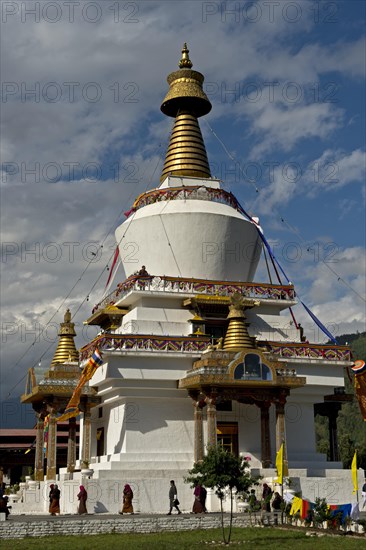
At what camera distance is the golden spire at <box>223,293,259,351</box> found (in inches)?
1036

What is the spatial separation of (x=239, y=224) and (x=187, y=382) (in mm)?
8162

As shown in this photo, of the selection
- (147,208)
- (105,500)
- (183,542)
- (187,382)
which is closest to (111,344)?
(187,382)

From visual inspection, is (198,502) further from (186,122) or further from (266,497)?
(186,122)

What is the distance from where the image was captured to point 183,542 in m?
16.9

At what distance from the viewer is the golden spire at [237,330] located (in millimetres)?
26312

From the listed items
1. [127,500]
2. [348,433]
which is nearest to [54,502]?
[127,500]

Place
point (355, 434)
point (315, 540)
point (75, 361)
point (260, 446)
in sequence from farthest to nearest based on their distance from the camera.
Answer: point (355, 434), point (75, 361), point (260, 446), point (315, 540)

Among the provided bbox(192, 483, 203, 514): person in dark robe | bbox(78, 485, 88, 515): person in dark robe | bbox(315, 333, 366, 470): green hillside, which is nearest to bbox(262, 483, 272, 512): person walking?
bbox(192, 483, 203, 514): person in dark robe

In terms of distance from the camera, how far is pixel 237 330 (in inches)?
1048

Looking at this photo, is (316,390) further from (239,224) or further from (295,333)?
(239,224)

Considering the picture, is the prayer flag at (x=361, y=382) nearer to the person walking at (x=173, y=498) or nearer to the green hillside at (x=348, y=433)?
the person walking at (x=173, y=498)

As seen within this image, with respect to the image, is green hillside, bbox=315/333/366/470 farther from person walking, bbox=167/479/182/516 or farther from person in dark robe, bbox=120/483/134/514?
person in dark robe, bbox=120/483/134/514

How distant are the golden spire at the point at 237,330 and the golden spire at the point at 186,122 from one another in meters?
7.47

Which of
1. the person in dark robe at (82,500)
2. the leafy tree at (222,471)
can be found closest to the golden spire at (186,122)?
the person in dark robe at (82,500)
